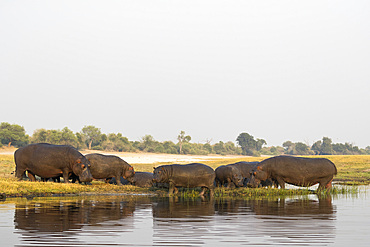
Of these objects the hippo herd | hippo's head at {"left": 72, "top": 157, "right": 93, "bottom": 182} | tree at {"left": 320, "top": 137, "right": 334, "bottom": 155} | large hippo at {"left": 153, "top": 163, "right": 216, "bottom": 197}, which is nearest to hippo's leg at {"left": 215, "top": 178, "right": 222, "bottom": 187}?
the hippo herd

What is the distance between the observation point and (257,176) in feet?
74.1

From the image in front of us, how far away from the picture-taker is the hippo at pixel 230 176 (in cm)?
2264

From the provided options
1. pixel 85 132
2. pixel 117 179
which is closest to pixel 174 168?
pixel 117 179

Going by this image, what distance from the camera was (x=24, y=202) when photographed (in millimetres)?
16250

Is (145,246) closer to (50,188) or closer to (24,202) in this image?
(24,202)

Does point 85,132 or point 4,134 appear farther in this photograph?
point 85,132

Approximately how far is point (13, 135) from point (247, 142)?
68.4 m

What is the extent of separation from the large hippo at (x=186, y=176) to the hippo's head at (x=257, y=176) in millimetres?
2644

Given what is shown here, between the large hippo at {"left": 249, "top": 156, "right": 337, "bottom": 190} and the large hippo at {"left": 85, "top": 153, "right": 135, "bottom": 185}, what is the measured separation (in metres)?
6.25

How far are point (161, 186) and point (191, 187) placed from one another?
1.67 metres

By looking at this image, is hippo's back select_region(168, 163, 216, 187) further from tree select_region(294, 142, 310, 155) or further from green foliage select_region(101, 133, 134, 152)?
tree select_region(294, 142, 310, 155)

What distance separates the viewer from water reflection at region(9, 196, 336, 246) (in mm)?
9094

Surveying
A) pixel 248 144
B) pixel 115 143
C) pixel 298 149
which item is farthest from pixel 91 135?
pixel 298 149

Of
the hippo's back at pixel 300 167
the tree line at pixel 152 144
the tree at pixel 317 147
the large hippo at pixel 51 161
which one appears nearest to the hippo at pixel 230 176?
the hippo's back at pixel 300 167
